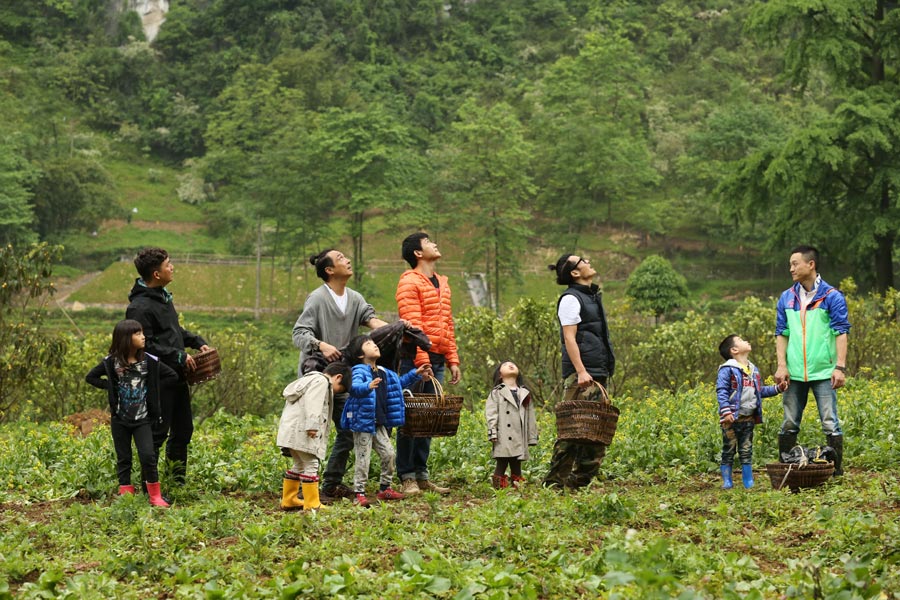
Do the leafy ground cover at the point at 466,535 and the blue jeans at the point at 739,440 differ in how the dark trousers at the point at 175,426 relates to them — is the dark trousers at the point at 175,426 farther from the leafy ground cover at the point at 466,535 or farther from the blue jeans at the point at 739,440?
the blue jeans at the point at 739,440

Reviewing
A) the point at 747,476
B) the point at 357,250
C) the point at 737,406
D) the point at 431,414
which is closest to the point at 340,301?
the point at 431,414

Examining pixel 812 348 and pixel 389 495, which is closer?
pixel 389 495

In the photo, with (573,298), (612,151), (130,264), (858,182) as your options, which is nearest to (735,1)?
(612,151)

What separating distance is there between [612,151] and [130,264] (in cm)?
2038

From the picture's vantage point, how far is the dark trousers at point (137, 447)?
6344mm

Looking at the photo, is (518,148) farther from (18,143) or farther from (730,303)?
(18,143)

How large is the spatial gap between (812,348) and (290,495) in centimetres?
337

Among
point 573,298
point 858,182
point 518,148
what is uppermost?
point 518,148

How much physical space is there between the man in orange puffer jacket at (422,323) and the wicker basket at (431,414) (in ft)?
0.75

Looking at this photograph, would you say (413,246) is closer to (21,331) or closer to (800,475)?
(800,475)

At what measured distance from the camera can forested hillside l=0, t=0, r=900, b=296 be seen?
20.9 meters

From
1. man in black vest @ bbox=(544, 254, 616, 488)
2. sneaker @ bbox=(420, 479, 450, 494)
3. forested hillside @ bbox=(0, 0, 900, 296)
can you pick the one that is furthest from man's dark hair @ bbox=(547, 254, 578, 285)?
forested hillside @ bbox=(0, 0, 900, 296)

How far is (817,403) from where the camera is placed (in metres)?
6.96

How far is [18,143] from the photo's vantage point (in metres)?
45.8
